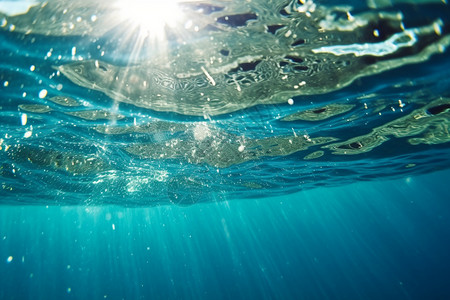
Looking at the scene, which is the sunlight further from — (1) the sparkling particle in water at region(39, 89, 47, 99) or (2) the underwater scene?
(1) the sparkling particle in water at region(39, 89, 47, 99)

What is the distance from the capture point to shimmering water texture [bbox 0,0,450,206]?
19.8ft

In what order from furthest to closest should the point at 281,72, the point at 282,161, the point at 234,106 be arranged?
1. the point at 282,161
2. the point at 234,106
3. the point at 281,72

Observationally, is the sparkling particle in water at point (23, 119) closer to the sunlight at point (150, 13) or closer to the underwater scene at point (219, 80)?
the underwater scene at point (219, 80)

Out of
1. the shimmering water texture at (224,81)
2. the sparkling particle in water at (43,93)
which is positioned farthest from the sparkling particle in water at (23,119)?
the sparkling particle in water at (43,93)

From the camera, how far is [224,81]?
8.32 m

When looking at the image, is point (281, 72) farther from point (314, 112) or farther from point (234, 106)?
point (314, 112)

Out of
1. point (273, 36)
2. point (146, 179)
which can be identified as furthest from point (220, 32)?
point (146, 179)

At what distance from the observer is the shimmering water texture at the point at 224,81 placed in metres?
6.05

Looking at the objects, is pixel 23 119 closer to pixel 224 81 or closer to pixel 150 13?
pixel 150 13

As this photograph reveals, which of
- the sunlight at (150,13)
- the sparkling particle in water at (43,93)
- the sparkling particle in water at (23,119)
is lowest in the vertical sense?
the sparkling particle in water at (23,119)

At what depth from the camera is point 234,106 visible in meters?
9.97

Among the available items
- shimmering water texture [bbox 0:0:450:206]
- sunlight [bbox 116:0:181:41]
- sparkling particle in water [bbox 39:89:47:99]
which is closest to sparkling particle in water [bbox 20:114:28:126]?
shimmering water texture [bbox 0:0:450:206]

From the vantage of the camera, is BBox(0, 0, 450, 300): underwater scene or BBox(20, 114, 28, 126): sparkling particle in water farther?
BBox(20, 114, 28, 126): sparkling particle in water

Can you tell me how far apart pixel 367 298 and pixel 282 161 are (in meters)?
50.8
